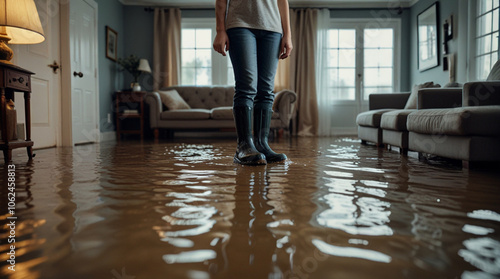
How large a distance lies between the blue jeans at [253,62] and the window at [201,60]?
415 cm

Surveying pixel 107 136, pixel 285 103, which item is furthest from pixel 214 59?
pixel 107 136

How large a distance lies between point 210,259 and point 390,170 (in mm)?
1360

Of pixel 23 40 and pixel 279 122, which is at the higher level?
pixel 23 40

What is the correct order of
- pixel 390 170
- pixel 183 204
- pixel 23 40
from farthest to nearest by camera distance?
pixel 23 40, pixel 390 170, pixel 183 204

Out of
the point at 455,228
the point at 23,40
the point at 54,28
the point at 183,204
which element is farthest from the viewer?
the point at 54,28

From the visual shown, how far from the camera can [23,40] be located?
2426 millimetres

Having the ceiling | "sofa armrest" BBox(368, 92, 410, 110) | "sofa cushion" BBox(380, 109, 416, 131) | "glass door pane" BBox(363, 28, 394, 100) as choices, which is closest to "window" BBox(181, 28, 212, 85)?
the ceiling

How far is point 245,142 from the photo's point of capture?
190 centimetres

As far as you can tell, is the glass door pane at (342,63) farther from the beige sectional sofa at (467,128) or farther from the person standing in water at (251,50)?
the person standing in water at (251,50)

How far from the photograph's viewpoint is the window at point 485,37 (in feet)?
12.8

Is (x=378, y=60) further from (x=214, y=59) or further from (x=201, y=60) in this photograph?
(x=201, y=60)

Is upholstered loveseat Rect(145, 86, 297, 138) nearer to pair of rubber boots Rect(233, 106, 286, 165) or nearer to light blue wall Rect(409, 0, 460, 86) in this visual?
light blue wall Rect(409, 0, 460, 86)

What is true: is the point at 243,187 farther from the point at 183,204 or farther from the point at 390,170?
the point at 390,170

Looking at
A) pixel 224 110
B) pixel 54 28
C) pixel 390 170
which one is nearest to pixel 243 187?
pixel 390 170
